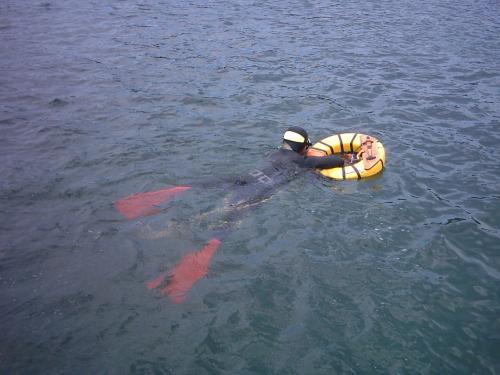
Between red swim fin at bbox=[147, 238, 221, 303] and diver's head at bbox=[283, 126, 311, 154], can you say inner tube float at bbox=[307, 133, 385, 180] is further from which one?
red swim fin at bbox=[147, 238, 221, 303]

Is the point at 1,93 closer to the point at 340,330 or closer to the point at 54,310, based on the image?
the point at 54,310

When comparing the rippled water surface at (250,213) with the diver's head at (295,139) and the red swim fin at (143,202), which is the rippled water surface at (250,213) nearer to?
the red swim fin at (143,202)

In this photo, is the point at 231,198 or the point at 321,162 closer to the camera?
the point at 231,198

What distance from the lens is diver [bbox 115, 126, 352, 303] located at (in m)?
6.45

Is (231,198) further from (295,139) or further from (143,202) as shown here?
(295,139)

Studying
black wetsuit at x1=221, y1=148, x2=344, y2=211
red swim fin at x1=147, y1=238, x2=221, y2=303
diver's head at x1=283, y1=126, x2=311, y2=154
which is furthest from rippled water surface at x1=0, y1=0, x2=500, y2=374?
diver's head at x1=283, y1=126, x2=311, y2=154

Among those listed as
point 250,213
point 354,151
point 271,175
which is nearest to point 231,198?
point 250,213

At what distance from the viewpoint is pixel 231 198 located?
325 inches

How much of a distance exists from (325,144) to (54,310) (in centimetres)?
661

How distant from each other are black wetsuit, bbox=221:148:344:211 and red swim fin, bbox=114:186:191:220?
106cm

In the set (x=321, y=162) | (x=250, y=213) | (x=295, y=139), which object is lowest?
(x=250, y=213)

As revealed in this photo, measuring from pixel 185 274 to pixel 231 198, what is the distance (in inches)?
83.7

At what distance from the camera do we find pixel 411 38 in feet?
60.4

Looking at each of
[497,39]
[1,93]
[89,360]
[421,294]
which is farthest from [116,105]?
[497,39]
